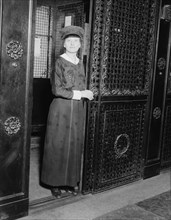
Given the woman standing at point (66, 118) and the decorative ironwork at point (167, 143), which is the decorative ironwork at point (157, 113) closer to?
the decorative ironwork at point (167, 143)

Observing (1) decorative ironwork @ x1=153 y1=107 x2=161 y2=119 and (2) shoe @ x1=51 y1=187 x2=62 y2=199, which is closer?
(2) shoe @ x1=51 y1=187 x2=62 y2=199

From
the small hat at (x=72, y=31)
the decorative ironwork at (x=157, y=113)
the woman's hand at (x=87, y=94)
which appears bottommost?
the decorative ironwork at (x=157, y=113)

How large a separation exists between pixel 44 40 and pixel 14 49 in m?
3.48

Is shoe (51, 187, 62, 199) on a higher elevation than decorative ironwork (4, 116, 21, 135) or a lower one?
lower

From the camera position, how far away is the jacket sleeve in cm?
330

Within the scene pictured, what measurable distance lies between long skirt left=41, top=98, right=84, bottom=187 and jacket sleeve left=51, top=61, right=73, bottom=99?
112mm

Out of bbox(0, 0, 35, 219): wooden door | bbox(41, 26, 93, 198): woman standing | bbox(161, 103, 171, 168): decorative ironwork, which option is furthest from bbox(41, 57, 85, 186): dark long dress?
bbox(161, 103, 171, 168): decorative ironwork

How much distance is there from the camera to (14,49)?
9.07ft

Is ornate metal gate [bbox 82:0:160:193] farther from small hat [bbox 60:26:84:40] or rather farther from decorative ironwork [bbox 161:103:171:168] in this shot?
decorative ironwork [bbox 161:103:171:168]

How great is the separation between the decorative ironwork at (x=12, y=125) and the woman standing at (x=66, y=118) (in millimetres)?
572

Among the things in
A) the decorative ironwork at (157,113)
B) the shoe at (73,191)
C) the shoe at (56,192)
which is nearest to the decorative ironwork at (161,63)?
the decorative ironwork at (157,113)

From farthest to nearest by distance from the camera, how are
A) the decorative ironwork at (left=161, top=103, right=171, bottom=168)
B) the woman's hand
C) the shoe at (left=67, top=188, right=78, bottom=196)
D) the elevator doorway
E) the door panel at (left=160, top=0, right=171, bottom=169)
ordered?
1. the elevator doorway
2. the decorative ironwork at (left=161, top=103, right=171, bottom=168)
3. the door panel at (left=160, top=0, right=171, bottom=169)
4. the shoe at (left=67, top=188, right=78, bottom=196)
5. the woman's hand

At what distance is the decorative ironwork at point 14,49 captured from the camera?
2.73 m

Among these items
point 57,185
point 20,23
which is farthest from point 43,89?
point 20,23
